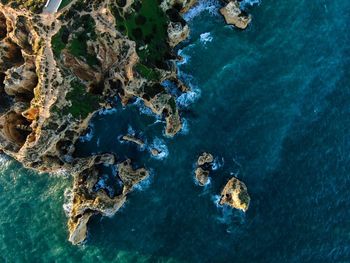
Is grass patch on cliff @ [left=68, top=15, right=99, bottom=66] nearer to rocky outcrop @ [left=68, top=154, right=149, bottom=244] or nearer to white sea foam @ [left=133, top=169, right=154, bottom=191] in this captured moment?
rocky outcrop @ [left=68, top=154, right=149, bottom=244]

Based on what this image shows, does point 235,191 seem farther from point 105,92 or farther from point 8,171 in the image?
point 8,171

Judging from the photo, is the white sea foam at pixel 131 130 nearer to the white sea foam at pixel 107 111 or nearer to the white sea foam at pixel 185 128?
the white sea foam at pixel 107 111

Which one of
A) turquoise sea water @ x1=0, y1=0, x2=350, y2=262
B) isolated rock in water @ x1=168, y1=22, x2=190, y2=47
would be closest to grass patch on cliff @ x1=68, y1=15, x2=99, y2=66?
isolated rock in water @ x1=168, y1=22, x2=190, y2=47

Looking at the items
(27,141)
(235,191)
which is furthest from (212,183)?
(27,141)

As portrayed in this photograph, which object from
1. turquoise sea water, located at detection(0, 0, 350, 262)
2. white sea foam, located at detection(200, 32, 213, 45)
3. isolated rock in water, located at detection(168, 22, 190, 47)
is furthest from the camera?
white sea foam, located at detection(200, 32, 213, 45)

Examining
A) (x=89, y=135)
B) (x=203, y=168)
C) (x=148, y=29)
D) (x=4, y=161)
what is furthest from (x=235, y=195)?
(x=4, y=161)

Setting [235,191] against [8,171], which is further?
[8,171]

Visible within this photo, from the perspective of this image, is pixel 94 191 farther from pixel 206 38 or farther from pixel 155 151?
pixel 206 38
